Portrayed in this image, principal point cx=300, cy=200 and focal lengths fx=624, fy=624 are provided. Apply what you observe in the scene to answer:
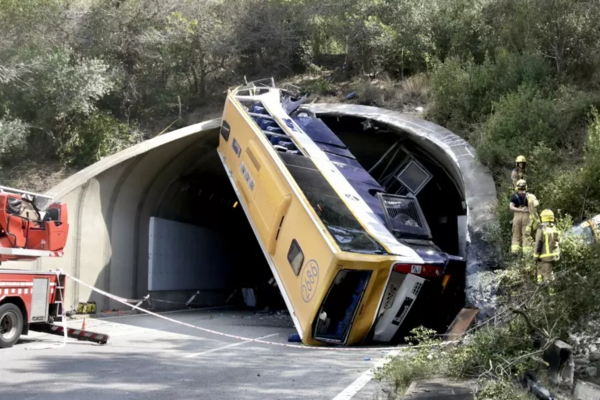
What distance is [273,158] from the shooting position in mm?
13156

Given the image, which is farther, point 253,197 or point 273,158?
point 253,197

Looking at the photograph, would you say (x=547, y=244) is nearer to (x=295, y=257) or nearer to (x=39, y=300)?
(x=295, y=257)

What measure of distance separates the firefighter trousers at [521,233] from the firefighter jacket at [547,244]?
141 cm

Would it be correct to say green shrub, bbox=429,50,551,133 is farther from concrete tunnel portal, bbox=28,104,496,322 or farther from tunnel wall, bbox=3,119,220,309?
tunnel wall, bbox=3,119,220,309

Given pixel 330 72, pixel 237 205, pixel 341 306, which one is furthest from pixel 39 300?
pixel 330 72

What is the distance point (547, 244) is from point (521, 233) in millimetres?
1864

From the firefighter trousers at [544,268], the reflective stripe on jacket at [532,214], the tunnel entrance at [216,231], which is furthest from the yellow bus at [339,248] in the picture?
the tunnel entrance at [216,231]

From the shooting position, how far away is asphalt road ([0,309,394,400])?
21.7ft

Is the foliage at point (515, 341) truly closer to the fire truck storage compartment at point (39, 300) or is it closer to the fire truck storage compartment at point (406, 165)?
the fire truck storage compartment at point (39, 300)

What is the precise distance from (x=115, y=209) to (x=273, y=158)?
22.2 feet

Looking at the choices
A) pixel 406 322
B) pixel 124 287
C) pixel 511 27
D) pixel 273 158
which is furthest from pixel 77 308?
pixel 511 27

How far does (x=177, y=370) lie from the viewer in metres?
8.14

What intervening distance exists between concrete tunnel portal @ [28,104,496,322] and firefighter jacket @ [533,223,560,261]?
2034 millimetres

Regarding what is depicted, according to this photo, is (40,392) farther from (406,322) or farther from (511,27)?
(511,27)
